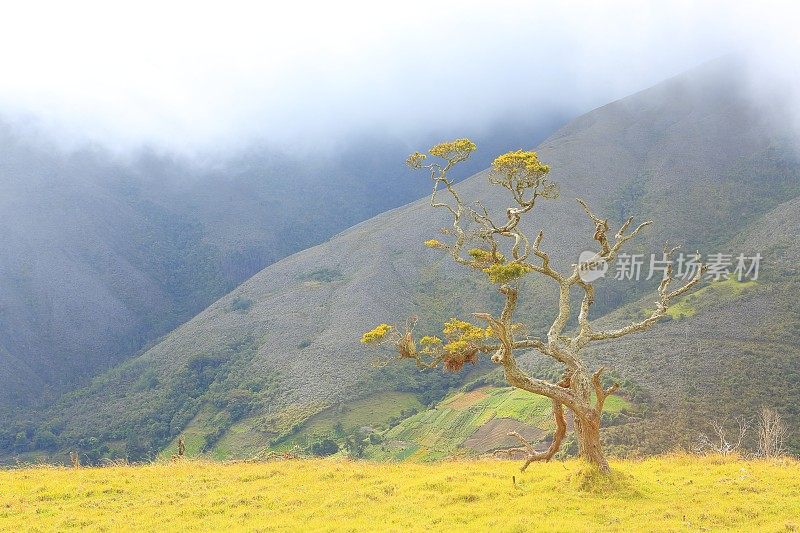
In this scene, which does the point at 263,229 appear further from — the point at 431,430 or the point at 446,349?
the point at 446,349

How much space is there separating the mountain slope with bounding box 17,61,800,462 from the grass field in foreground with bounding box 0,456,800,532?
42.1m

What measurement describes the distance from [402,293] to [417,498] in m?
84.8

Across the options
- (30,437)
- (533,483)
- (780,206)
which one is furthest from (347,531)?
(30,437)

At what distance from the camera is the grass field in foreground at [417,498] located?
526 inches

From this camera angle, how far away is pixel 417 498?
15.5 meters

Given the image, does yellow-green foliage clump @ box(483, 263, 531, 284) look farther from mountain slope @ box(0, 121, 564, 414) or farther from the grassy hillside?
mountain slope @ box(0, 121, 564, 414)

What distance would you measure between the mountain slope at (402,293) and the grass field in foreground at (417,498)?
4208 cm

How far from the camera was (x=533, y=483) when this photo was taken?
16.2 m

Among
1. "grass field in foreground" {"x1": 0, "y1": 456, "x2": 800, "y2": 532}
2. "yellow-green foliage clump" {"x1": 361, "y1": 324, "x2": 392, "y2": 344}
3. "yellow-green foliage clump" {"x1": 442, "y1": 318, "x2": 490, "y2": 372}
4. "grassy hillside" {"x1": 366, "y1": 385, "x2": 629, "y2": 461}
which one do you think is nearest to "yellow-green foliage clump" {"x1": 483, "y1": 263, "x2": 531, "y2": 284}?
"yellow-green foliage clump" {"x1": 442, "y1": 318, "x2": 490, "y2": 372}

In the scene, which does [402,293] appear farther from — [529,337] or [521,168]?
[529,337]

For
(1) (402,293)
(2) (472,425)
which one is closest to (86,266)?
(1) (402,293)

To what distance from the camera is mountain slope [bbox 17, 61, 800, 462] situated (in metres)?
81.9

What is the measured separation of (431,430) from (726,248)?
45231 mm

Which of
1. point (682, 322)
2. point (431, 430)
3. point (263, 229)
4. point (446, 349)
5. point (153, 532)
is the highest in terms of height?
point (263, 229)
